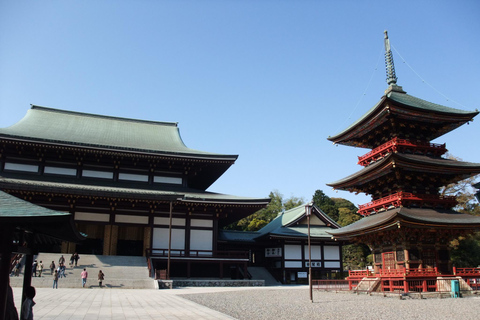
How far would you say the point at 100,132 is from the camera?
116ft

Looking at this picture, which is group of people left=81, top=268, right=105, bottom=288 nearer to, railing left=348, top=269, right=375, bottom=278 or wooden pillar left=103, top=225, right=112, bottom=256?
wooden pillar left=103, top=225, right=112, bottom=256

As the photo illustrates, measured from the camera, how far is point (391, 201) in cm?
2578

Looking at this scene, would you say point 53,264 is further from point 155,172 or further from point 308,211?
point 308,211

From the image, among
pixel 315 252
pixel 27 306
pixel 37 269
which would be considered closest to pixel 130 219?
pixel 37 269

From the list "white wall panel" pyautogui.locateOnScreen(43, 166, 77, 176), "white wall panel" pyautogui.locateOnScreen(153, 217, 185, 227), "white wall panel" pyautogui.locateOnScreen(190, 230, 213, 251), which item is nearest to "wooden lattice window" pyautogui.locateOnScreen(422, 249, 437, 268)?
"white wall panel" pyautogui.locateOnScreen(190, 230, 213, 251)

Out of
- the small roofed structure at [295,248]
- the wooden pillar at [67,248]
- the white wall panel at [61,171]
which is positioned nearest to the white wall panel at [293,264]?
the small roofed structure at [295,248]

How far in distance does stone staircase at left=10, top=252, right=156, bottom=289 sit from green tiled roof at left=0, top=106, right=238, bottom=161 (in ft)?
27.4

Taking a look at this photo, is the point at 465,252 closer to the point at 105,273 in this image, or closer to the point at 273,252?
the point at 273,252

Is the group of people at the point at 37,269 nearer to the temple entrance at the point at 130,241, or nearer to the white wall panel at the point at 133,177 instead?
the temple entrance at the point at 130,241

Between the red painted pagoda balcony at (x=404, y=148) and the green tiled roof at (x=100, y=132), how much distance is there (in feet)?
36.2

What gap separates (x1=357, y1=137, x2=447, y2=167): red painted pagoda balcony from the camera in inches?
1032

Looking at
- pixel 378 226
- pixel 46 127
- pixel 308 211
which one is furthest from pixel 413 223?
pixel 46 127

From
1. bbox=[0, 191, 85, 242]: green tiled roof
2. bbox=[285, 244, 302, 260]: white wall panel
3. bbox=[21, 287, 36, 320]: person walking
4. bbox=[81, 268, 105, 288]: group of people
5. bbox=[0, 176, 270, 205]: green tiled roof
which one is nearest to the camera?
bbox=[0, 191, 85, 242]: green tiled roof

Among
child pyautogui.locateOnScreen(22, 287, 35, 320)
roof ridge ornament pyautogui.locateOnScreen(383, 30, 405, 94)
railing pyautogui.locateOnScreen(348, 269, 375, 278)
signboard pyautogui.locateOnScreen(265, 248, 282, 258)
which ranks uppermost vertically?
roof ridge ornament pyautogui.locateOnScreen(383, 30, 405, 94)
